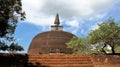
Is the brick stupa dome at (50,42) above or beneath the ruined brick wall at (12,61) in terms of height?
above

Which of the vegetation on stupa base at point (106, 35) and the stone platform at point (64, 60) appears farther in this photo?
the vegetation on stupa base at point (106, 35)

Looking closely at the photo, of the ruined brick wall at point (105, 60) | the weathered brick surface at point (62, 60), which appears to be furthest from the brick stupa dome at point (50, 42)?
the ruined brick wall at point (105, 60)

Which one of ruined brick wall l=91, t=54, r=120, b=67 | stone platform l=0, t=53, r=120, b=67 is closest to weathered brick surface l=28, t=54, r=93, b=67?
stone platform l=0, t=53, r=120, b=67

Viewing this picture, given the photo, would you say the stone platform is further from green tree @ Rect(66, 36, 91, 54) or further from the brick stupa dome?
the brick stupa dome

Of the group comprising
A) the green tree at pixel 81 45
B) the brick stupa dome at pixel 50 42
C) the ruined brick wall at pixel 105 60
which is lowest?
the ruined brick wall at pixel 105 60

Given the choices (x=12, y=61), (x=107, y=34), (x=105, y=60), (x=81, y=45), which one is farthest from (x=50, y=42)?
(x=12, y=61)

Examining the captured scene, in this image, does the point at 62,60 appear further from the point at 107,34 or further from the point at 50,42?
the point at 50,42

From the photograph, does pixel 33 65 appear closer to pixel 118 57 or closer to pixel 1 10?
pixel 1 10

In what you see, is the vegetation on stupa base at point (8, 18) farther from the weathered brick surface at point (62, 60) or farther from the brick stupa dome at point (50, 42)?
the brick stupa dome at point (50, 42)

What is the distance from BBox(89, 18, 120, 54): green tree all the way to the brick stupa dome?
1013 inches

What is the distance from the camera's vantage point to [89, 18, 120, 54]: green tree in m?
16.7

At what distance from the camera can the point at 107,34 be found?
1661 centimetres

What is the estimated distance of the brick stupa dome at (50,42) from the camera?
4444 centimetres

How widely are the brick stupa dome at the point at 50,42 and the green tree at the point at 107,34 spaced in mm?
25718
